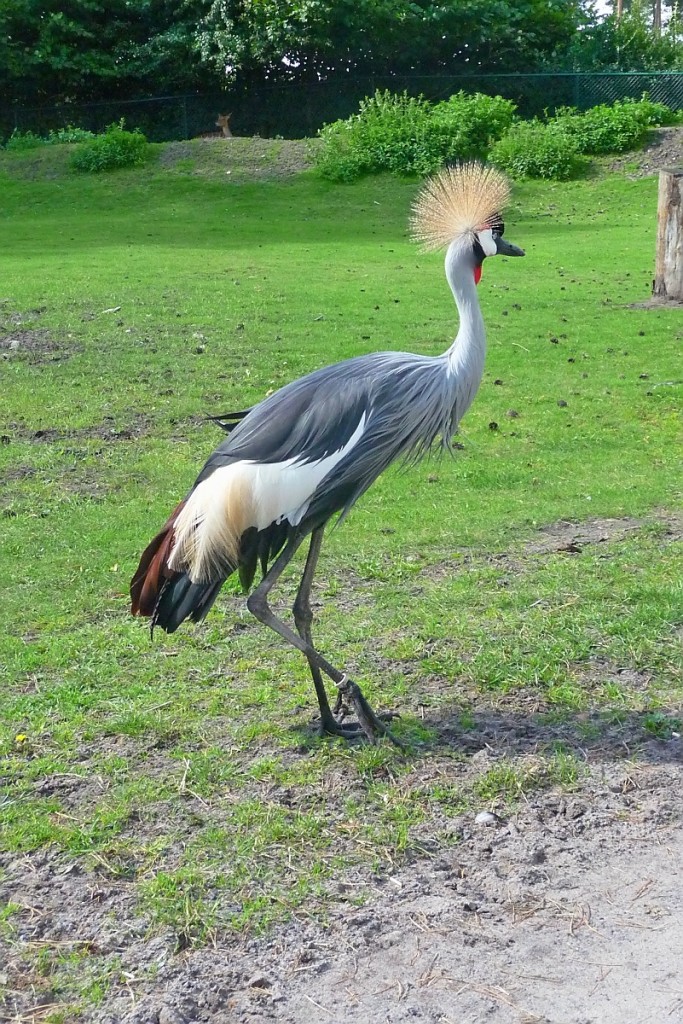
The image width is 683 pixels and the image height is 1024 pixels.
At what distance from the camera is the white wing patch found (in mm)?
3512

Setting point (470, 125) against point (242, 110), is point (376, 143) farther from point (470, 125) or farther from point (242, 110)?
point (242, 110)

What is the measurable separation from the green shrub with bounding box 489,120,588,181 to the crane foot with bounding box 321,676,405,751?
1642 centimetres

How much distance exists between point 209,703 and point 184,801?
593 mm

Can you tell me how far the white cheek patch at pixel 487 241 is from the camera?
385 centimetres

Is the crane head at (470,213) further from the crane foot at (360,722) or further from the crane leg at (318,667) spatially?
the crane foot at (360,722)

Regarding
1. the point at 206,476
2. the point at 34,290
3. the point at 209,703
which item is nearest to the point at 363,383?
the point at 206,476

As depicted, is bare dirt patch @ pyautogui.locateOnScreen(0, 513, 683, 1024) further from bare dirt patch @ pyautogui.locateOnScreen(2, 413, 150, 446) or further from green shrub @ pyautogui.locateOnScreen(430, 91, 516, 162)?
green shrub @ pyautogui.locateOnScreen(430, 91, 516, 162)

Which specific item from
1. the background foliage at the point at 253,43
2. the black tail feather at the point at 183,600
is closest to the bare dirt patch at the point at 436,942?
the black tail feather at the point at 183,600

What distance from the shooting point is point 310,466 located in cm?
352

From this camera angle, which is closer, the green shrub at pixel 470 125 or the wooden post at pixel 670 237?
the wooden post at pixel 670 237

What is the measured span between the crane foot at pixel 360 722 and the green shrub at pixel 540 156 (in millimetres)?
16415

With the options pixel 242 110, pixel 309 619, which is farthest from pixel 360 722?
pixel 242 110

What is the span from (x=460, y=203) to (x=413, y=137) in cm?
1683

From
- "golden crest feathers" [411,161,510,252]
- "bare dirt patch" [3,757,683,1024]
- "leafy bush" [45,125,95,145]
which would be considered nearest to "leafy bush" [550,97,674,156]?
"leafy bush" [45,125,95,145]
